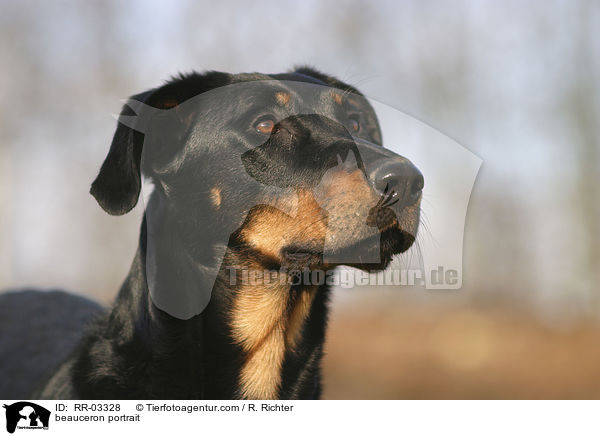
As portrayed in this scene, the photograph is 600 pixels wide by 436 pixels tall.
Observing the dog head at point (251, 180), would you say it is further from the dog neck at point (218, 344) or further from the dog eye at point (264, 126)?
the dog neck at point (218, 344)

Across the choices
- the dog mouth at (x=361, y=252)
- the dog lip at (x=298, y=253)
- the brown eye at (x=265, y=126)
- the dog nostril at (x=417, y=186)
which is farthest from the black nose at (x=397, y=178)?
the brown eye at (x=265, y=126)

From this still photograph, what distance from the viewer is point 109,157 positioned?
2373 millimetres

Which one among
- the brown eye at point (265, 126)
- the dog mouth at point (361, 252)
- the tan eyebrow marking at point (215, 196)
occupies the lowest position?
the dog mouth at point (361, 252)

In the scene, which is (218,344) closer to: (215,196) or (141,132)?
(215,196)

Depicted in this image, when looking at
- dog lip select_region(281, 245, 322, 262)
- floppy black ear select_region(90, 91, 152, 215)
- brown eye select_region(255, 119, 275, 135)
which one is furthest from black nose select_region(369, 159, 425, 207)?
floppy black ear select_region(90, 91, 152, 215)

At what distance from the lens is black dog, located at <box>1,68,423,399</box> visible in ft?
7.69

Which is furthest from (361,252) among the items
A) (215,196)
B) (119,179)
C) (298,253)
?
(119,179)

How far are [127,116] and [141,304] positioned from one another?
80cm

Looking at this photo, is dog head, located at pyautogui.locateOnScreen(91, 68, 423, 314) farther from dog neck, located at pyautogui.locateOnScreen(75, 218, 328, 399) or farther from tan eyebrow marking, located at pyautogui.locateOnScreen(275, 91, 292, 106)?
dog neck, located at pyautogui.locateOnScreen(75, 218, 328, 399)
